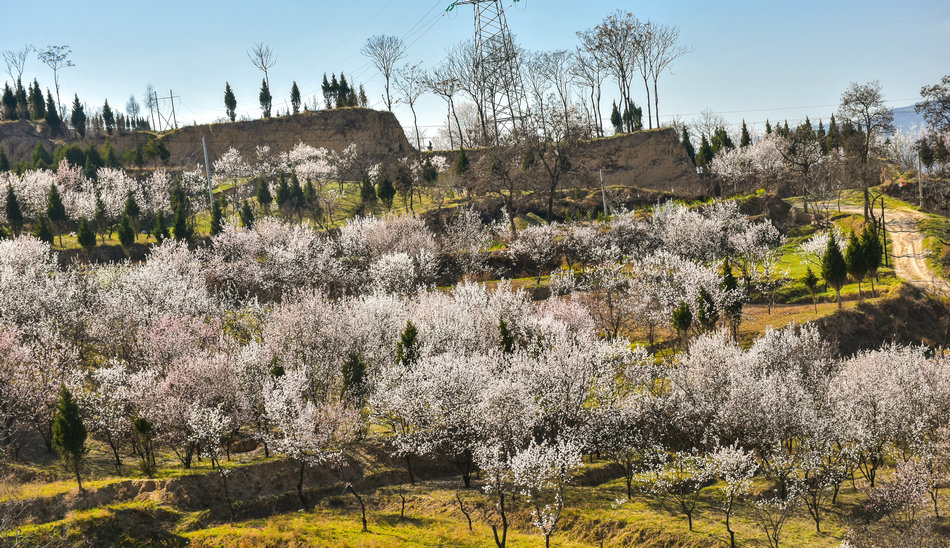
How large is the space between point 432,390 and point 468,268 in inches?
1343

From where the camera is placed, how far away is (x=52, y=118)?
4336 inches

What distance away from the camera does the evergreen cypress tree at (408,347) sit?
4116 centimetres

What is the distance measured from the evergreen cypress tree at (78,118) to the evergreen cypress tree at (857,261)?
115536mm

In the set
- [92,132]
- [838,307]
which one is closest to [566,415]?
[838,307]

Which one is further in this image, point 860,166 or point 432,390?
point 860,166

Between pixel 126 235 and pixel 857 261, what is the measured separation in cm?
7009

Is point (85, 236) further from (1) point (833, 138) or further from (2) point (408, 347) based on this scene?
(1) point (833, 138)

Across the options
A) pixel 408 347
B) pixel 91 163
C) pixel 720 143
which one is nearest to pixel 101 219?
pixel 91 163

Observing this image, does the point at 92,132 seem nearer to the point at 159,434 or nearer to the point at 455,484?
the point at 159,434

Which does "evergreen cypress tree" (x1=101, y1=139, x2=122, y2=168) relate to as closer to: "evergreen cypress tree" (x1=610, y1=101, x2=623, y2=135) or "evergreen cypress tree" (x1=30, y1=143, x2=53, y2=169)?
"evergreen cypress tree" (x1=30, y1=143, x2=53, y2=169)

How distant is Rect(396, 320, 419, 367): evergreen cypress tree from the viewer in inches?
1620

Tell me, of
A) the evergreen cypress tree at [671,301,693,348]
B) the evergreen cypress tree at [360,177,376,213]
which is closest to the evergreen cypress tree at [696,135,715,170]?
the evergreen cypress tree at [360,177,376,213]

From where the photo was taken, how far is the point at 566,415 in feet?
118

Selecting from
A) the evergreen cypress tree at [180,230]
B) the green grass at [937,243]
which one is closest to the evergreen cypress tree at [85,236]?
the evergreen cypress tree at [180,230]
